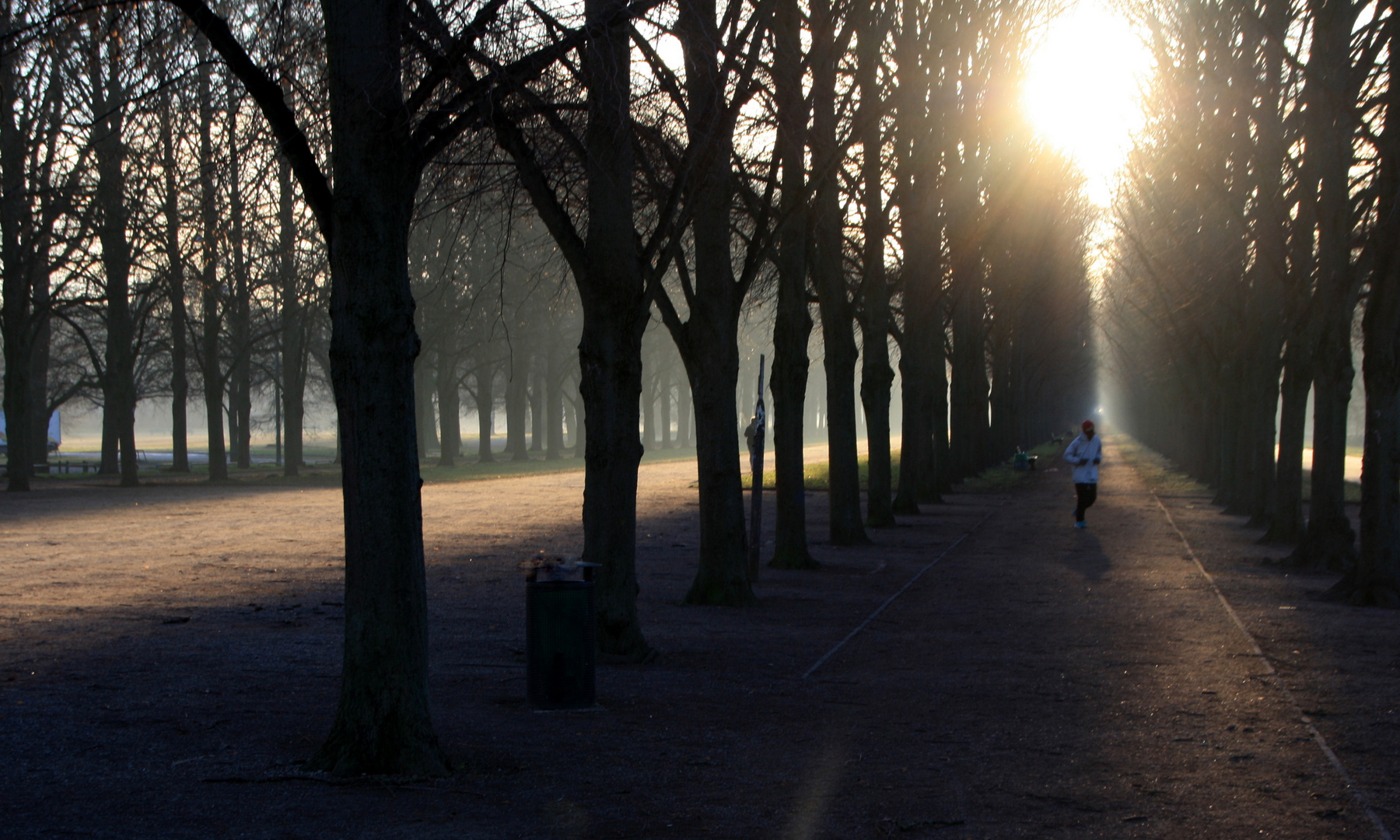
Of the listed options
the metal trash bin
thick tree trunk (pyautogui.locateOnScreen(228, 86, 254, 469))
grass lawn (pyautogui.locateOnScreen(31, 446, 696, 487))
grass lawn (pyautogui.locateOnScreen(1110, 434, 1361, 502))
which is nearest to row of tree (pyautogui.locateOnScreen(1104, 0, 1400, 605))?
grass lawn (pyautogui.locateOnScreen(1110, 434, 1361, 502))

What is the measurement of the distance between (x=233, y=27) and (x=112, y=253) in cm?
2683

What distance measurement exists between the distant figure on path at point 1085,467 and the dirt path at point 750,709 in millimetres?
6474

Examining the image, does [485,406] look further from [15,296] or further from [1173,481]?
[1173,481]

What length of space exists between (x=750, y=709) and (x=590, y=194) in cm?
421

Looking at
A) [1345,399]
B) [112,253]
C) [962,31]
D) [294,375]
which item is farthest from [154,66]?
[294,375]

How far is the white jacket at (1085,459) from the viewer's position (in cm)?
2353

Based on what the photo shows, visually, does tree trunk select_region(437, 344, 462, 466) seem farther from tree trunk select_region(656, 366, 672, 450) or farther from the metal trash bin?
the metal trash bin

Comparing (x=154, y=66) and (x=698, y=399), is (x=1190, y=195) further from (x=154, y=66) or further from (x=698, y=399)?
(x=154, y=66)

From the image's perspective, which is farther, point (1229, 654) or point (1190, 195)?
point (1190, 195)

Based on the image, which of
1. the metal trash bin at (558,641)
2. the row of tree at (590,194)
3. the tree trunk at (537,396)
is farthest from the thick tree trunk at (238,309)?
the tree trunk at (537,396)

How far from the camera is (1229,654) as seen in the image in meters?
10.3

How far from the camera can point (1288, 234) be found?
63.5ft

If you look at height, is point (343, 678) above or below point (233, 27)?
below

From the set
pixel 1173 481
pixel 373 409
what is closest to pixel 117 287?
pixel 373 409
